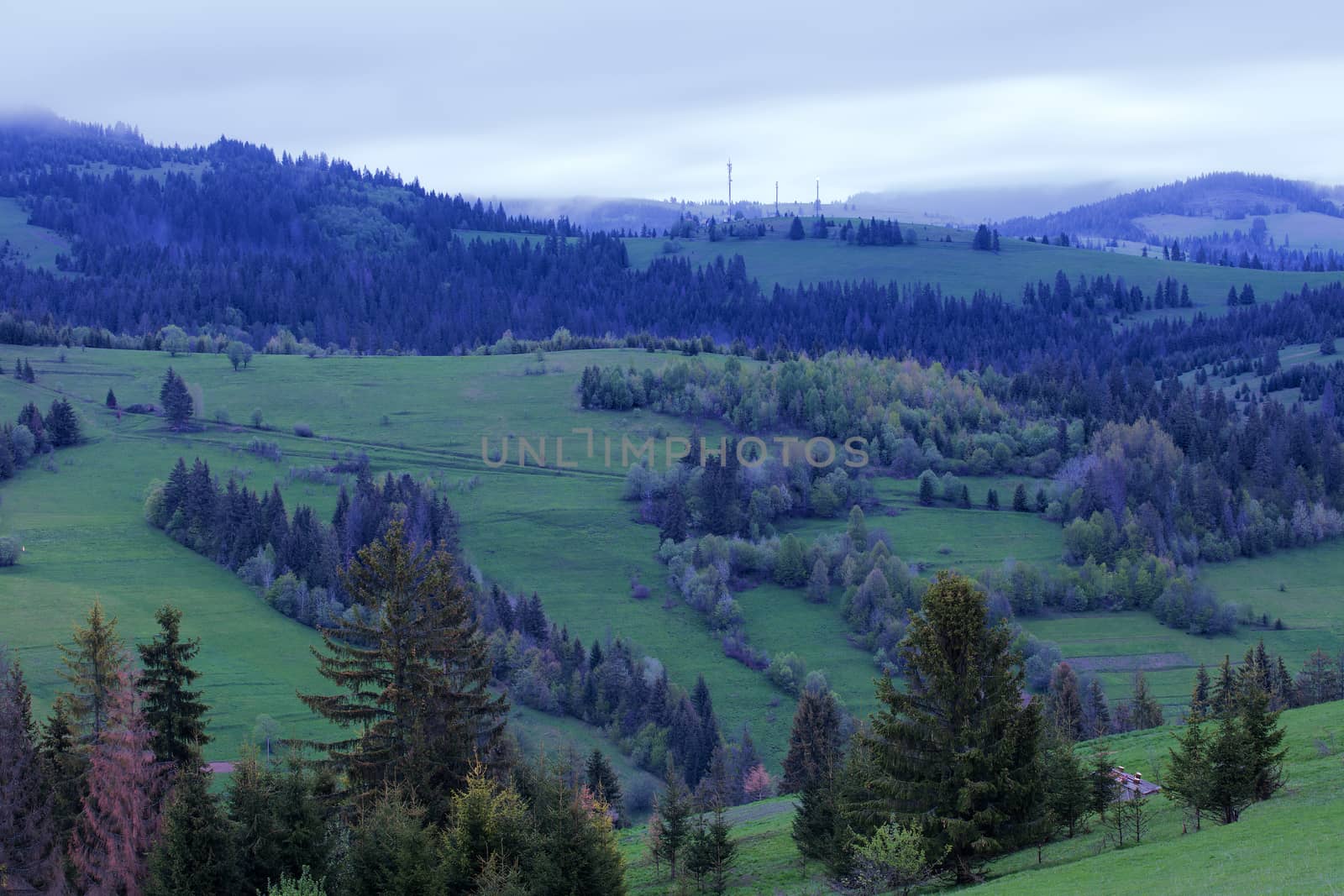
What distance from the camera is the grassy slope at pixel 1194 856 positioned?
33.1 m

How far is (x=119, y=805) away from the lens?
146 feet

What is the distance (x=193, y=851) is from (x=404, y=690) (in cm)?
885

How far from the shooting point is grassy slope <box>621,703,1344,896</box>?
33.1m

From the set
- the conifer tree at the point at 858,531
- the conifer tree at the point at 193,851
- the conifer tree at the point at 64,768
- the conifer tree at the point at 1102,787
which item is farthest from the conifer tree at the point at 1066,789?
the conifer tree at the point at 858,531

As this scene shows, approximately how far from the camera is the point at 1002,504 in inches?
6457

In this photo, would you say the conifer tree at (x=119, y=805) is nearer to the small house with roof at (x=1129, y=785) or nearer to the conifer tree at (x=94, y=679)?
the conifer tree at (x=94, y=679)

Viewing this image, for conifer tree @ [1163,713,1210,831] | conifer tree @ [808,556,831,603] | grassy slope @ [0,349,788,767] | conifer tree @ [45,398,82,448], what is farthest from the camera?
conifer tree @ [45,398,82,448]

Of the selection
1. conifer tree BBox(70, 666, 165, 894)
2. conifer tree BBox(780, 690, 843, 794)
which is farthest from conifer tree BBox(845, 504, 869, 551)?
conifer tree BBox(70, 666, 165, 894)

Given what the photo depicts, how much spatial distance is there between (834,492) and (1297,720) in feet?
314

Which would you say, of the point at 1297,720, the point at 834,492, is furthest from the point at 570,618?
the point at 1297,720

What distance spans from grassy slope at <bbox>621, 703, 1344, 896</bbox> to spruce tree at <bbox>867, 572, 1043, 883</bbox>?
1838 millimetres

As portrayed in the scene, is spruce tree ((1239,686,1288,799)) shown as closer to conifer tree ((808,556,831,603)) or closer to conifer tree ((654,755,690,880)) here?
conifer tree ((654,755,690,880))

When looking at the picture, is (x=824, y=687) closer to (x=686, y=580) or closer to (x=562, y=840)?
(x=686, y=580)

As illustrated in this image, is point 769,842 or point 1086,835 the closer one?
point 1086,835
